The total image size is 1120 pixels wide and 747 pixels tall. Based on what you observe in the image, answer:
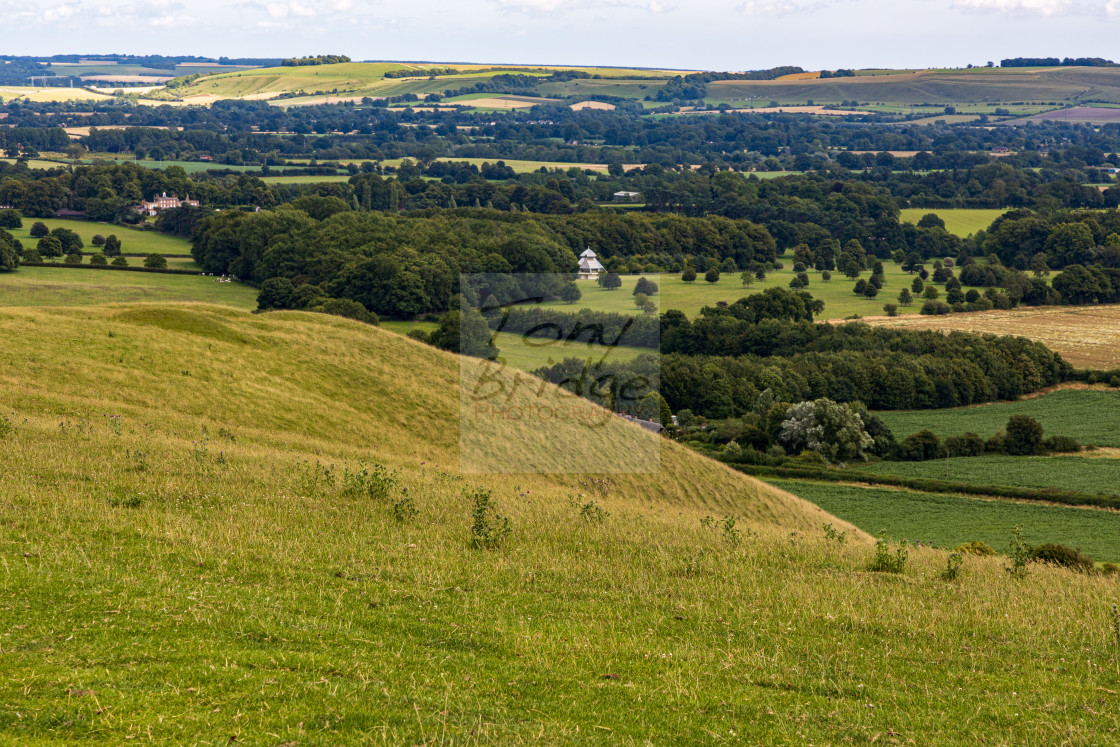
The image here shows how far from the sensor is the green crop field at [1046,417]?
78.4m

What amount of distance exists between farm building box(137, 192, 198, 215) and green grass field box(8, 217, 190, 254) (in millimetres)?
12664

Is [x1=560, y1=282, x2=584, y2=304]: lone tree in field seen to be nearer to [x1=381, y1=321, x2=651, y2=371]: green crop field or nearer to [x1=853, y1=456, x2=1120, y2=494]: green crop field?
[x1=381, y1=321, x2=651, y2=371]: green crop field

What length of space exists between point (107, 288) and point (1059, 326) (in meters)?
113

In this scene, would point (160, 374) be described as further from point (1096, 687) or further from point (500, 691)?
point (1096, 687)

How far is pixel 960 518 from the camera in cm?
5344

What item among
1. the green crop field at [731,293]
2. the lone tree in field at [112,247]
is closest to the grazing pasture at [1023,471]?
the green crop field at [731,293]

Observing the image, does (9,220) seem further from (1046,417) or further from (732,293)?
(1046,417)

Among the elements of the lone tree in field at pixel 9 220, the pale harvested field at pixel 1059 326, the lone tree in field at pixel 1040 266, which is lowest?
the pale harvested field at pixel 1059 326

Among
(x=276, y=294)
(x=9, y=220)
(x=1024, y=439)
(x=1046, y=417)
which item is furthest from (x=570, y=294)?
(x=9, y=220)

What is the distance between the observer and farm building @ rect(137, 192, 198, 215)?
552 feet

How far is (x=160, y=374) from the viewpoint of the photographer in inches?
1538

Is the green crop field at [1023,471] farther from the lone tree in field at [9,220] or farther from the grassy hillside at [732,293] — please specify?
the lone tree in field at [9,220]

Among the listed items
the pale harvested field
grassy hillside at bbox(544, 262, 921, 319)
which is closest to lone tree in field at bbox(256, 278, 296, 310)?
grassy hillside at bbox(544, 262, 921, 319)

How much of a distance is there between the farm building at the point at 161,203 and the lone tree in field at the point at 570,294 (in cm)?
8107
